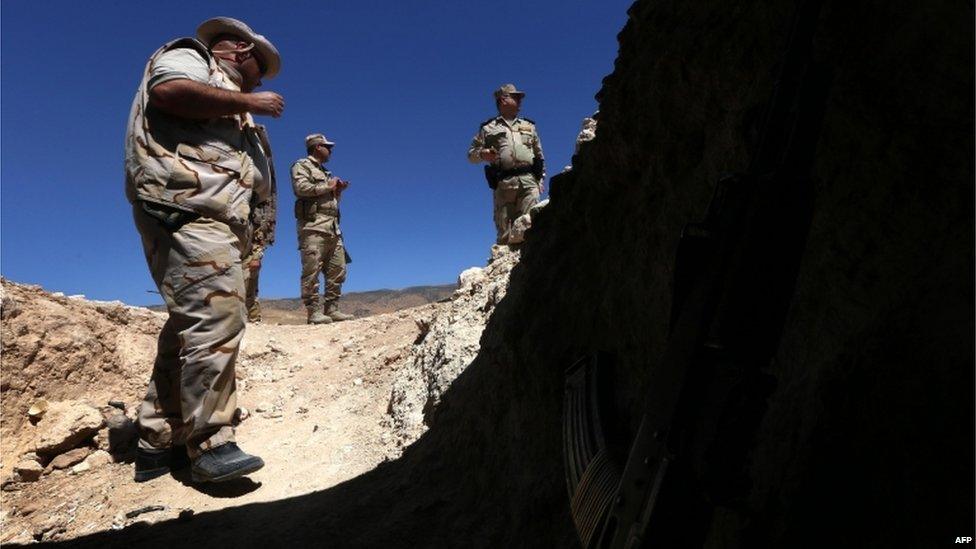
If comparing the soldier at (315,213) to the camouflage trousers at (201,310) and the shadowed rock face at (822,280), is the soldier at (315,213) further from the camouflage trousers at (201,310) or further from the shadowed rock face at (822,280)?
the shadowed rock face at (822,280)

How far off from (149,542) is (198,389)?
2.39 ft

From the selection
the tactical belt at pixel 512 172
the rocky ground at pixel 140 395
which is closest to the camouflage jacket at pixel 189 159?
the rocky ground at pixel 140 395

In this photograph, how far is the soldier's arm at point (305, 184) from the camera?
28.4 feet

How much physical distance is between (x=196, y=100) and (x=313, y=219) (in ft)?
20.9

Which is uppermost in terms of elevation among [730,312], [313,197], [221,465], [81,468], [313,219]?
[313,197]

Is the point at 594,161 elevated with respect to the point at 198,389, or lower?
elevated

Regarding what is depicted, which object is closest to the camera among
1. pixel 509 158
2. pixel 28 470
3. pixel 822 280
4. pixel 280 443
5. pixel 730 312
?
pixel 730 312

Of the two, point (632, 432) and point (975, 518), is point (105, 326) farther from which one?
point (975, 518)

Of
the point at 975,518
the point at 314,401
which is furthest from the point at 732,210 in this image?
the point at 314,401

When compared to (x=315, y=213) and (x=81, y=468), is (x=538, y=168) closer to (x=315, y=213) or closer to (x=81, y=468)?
(x=315, y=213)

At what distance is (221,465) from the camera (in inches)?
106

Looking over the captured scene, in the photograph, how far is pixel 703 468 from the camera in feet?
3.06

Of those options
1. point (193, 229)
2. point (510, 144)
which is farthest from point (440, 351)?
point (510, 144)

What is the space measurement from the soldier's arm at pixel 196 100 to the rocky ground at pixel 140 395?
2097 millimetres
